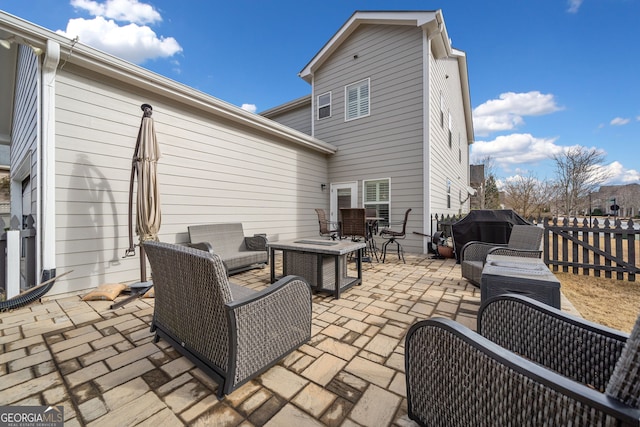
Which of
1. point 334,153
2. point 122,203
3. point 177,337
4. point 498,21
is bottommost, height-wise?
point 177,337

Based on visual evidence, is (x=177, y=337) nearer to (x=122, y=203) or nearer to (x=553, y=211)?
(x=122, y=203)

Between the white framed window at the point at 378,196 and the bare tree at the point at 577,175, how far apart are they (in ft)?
43.7

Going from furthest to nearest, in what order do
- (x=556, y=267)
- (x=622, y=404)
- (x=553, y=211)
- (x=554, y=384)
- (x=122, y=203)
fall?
(x=553, y=211) < (x=556, y=267) < (x=122, y=203) < (x=554, y=384) < (x=622, y=404)

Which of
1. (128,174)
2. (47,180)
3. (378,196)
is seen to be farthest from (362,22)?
(47,180)

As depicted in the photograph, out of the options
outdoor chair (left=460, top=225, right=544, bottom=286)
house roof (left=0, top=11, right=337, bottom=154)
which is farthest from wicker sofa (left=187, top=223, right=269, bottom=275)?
outdoor chair (left=460, top=225, right=544, bottom=286)

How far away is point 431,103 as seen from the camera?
6.66 metres

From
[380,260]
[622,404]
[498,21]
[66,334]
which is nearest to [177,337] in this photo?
[66,334]

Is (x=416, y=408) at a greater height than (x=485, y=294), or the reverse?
(x=485, y=294)

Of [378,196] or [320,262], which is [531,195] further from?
[320,262]

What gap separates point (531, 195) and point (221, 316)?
19.1 meters

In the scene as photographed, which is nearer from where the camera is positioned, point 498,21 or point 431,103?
point 431,103

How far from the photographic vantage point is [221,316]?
151cm

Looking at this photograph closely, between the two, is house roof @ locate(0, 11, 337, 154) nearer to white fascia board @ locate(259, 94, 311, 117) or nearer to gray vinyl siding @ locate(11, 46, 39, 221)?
gray vinyl siding @ locate(11, 46, 39, 221)

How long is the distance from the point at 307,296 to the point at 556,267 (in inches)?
203
